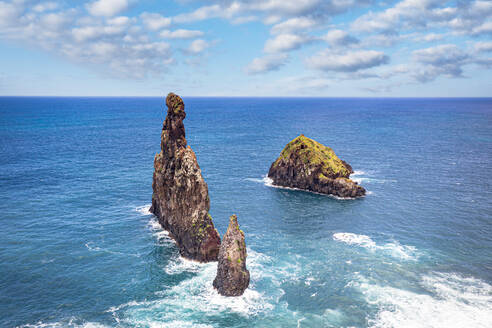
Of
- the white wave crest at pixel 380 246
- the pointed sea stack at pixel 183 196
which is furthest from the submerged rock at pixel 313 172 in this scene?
the pointed sea stack at pixel 183 196

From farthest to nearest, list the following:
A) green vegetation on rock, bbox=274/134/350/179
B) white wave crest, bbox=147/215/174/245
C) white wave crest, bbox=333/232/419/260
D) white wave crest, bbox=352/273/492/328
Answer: green vegetation on rock, bbox=274/134/350/179 < white wave crest, bbox=147/215/174/245 < white wave crest, bbox=333/232/419/260 < white wave crest, bbox=352/273/492/328

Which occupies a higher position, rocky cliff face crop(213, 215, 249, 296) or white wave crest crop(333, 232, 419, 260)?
rocky cliff face crop(213, 215, 249, 296)

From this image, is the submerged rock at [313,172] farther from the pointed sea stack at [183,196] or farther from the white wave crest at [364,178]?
the pointed sea stack at [183,196]

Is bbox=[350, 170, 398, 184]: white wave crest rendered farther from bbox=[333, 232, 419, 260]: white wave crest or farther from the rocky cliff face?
the rocky cliff face

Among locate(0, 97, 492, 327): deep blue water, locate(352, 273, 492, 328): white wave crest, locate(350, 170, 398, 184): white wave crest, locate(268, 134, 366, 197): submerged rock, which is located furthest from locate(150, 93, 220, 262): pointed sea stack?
locate(350, 170, 398, 184): white wave crest

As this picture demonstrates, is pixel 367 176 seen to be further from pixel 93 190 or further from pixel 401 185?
pixel 93 190

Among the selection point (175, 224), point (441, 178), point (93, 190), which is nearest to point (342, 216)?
point (175, 224)

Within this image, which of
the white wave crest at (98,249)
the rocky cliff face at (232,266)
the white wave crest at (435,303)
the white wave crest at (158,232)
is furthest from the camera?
the white wave crest at (158,232)
